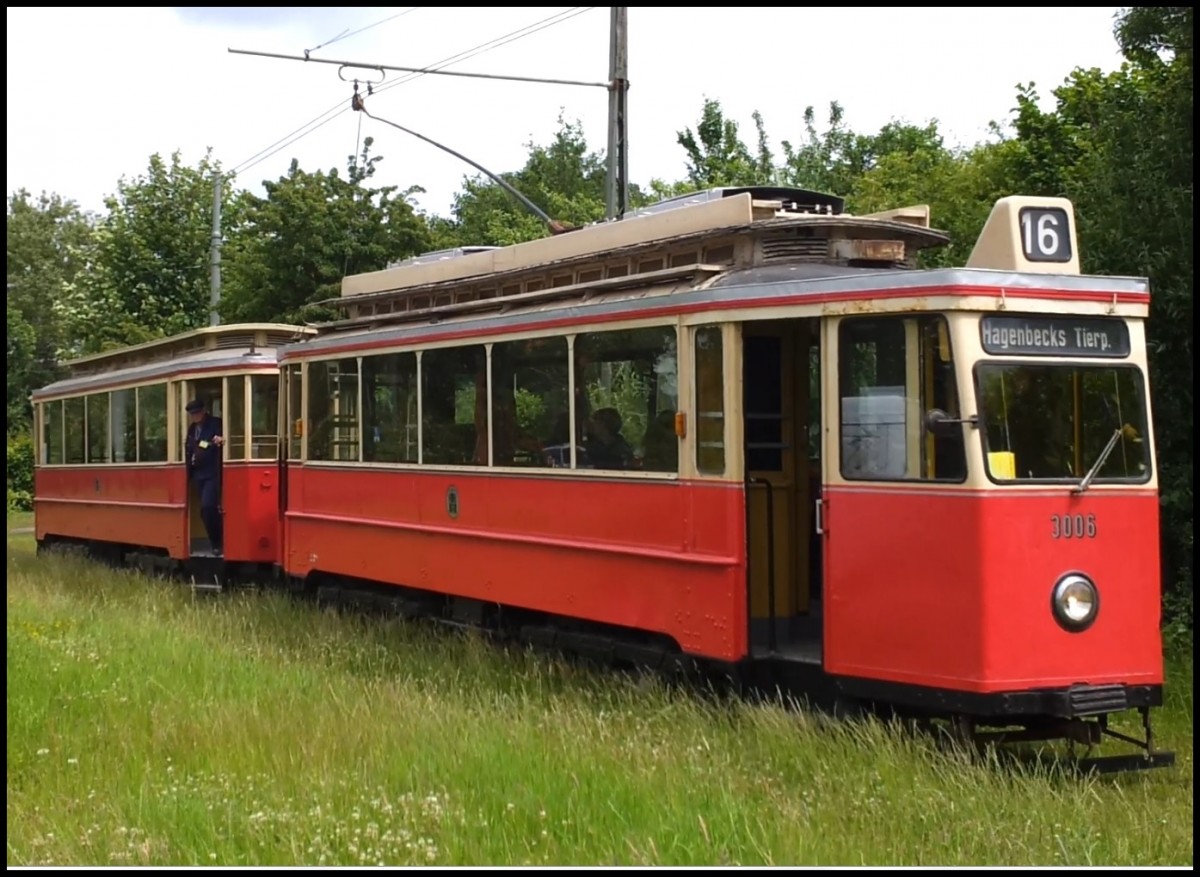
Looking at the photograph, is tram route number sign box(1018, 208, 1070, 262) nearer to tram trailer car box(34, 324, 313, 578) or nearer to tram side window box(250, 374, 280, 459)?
tram trailer car box(34, 324, 313, 578)

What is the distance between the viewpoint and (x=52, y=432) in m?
21.7

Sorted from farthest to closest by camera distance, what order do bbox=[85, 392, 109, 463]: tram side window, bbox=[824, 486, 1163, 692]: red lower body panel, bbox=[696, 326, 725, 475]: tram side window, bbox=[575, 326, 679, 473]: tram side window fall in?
bbox=[85, 392, 109, 463]: tram side window → bbox=[575, 326, 679, 473]: tram side window → bbox=[696, 326, 725, 475]: tram side window → bbox=[824, 486, 1163, 692]: red lower body panel

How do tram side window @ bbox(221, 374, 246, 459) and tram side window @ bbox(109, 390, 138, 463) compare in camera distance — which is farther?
tram side window @ bbox(109, 390, 138, 463)

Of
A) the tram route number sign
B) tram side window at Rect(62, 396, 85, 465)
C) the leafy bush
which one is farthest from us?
the leafy bush

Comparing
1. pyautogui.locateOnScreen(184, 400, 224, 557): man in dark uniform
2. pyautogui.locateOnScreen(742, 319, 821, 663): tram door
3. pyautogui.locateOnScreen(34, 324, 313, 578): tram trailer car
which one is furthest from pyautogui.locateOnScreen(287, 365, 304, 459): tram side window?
pyautogui.locateOnScreen(742, 319, 821, 663): tram door

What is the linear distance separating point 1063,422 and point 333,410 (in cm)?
750

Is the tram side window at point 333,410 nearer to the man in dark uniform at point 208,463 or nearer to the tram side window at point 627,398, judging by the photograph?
the man in dark uniform at point 208,463

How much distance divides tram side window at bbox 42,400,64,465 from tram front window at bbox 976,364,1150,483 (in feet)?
54.6

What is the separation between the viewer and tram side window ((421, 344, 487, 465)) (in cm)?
1123

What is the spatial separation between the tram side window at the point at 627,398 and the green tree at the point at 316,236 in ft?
58.5

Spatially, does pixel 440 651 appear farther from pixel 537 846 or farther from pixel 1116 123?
pixel 1116 123

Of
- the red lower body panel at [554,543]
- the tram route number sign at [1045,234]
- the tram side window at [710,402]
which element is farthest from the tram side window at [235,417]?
the tram route number sign at [1045,234]

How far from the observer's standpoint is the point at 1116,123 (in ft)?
40.0

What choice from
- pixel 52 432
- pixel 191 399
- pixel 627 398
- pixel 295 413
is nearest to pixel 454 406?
pixel 627 398
